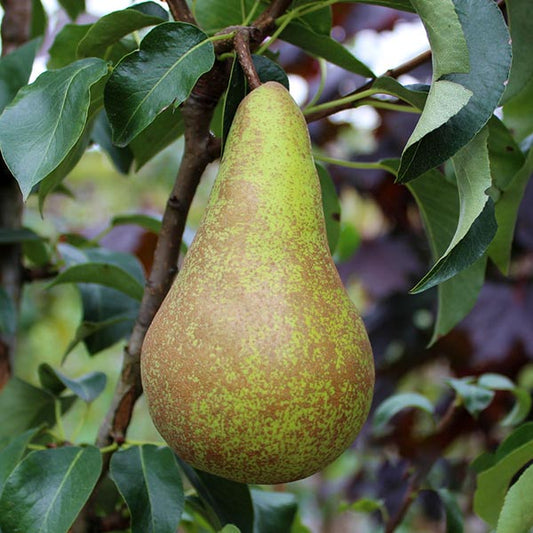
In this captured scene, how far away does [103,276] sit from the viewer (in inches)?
34.8

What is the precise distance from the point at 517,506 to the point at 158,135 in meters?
0.54

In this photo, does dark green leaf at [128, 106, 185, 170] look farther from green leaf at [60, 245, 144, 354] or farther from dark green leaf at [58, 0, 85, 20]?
dark green leaf at [58, 0, 85, 20]

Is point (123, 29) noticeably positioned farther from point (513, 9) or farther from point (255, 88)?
point (513, 9)

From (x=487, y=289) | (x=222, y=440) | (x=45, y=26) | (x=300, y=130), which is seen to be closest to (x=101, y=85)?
(x=300, y=130)

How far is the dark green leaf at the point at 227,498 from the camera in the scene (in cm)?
77

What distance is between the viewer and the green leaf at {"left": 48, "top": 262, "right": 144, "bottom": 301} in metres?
0.87

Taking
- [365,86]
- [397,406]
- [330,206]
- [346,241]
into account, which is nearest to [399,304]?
[346,241]

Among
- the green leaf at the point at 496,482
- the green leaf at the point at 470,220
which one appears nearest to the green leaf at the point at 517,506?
the green leaf at the point at 496,482

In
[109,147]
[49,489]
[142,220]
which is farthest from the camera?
[142,220]

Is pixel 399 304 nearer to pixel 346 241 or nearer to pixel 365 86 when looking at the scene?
pixel 346 241

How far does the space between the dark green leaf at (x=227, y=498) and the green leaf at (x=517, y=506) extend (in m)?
0.27

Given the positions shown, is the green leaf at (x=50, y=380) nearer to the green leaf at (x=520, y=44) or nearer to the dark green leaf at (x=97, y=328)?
the dark green leaf at (x=97, y=328)

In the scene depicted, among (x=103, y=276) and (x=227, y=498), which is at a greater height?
(x=103, y=276)

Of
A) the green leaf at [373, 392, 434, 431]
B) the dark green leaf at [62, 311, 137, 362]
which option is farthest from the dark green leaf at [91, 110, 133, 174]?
the green leaf at [373, 392, 434, 431]
